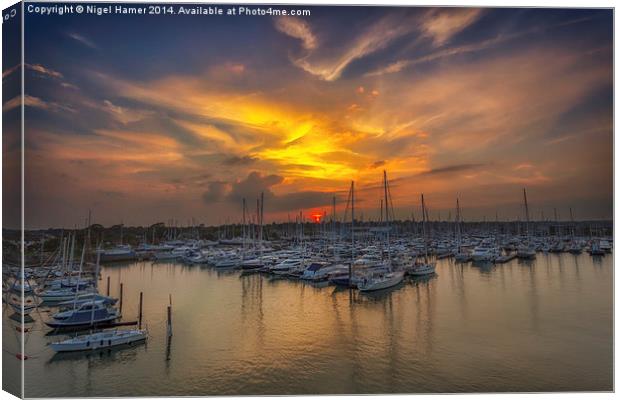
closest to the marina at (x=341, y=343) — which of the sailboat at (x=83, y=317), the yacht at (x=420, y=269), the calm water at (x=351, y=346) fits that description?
the calm water at (x=351, y=346)

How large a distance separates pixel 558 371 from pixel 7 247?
23.4 ft

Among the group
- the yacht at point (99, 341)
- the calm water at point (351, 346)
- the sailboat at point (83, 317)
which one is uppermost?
the sailboat at point (83, 317)

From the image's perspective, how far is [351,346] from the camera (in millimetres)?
7664

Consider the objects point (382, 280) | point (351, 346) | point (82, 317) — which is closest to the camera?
point (351, 346)

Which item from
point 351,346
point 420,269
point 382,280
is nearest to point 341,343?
point 351,346

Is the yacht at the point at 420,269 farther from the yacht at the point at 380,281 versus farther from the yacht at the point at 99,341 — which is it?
the yacht at the point at 99,341

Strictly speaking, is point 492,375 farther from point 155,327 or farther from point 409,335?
point 155,327

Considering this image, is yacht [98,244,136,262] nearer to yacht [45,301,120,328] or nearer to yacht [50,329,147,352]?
yacht [45,301,120,328]

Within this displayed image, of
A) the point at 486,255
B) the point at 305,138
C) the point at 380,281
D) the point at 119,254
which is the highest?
the point at 305,138

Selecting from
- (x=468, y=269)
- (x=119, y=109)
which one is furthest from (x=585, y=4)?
(x=468, y=269)

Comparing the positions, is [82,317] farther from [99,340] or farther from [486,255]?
[486,255]

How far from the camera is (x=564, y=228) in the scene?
79.5 ft

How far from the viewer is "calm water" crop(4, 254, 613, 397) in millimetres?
6012

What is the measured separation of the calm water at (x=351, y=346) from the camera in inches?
237
